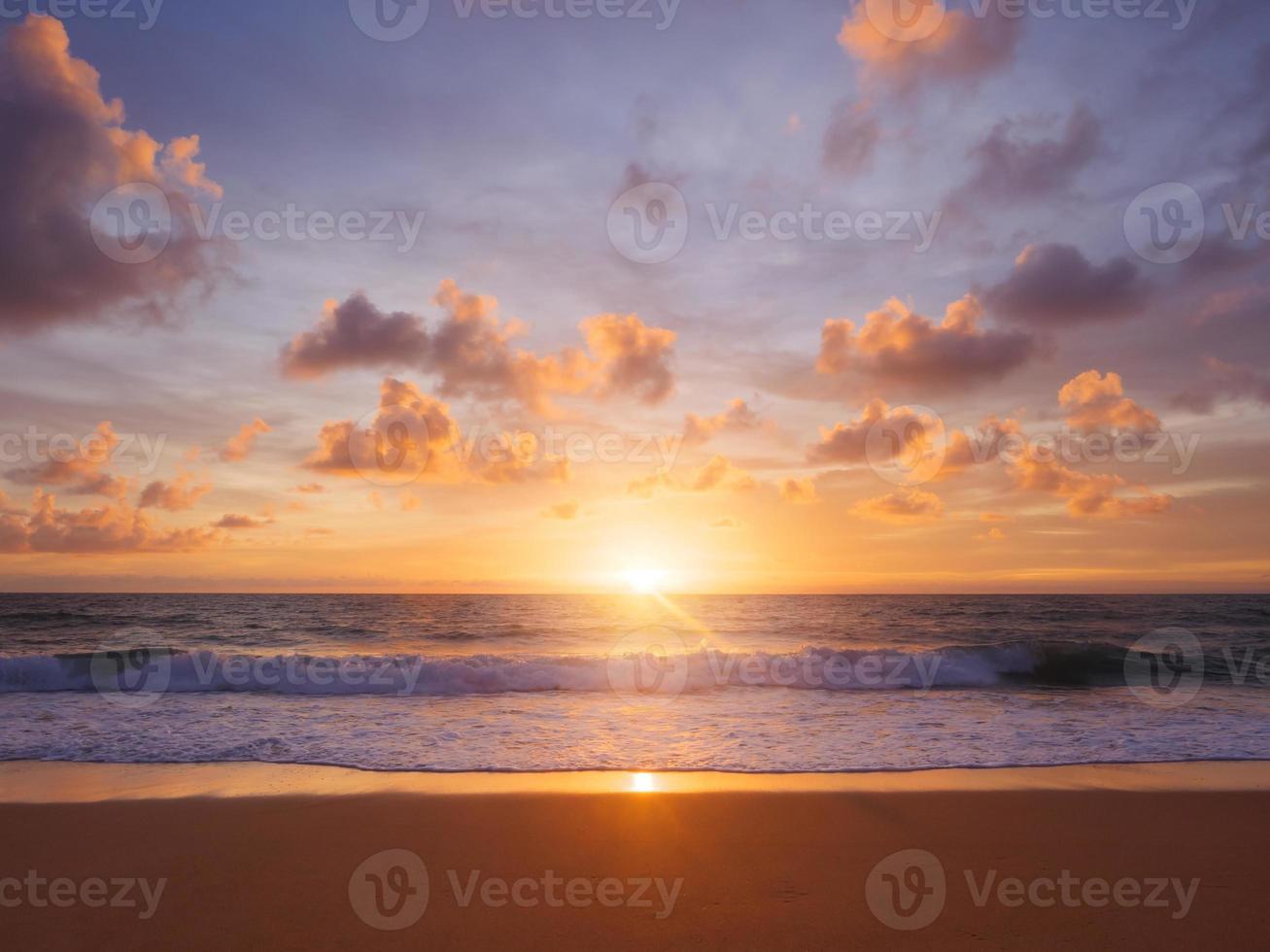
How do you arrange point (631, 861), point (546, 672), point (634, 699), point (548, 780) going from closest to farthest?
1. point (631, 861)
2. point (548, 780)
3. point (634, 699)
4. point (546, 672)

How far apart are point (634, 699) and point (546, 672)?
437cm

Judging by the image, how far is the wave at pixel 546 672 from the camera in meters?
20.0

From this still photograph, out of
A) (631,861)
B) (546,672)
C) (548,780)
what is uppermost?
(631,861)

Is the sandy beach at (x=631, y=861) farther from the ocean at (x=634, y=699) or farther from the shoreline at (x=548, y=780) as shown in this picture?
the ocean at (x=634, y=699)

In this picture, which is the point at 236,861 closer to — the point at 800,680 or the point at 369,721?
the point at 369,721

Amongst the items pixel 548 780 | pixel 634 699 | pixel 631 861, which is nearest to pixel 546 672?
pixel 634 699

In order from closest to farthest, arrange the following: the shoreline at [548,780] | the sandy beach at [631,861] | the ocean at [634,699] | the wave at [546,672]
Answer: the sandy beach at [631,861]
the shoreline at [548,780]
the ocean at [634,699]
the wave at [546,672]

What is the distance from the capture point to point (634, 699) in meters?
17.6

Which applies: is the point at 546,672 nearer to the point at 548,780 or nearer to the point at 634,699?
the point at 634,699

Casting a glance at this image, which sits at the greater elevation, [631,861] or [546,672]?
[631,861]

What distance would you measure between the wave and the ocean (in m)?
0.09

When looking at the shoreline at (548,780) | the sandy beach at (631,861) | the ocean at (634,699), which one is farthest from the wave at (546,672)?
the sandy beach at (631,861)

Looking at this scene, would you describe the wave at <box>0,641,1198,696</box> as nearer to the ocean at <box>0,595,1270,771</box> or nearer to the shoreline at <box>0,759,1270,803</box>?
the ocean at <box>0,595,1270,771</box>

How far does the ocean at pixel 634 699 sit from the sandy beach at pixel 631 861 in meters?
1.59
